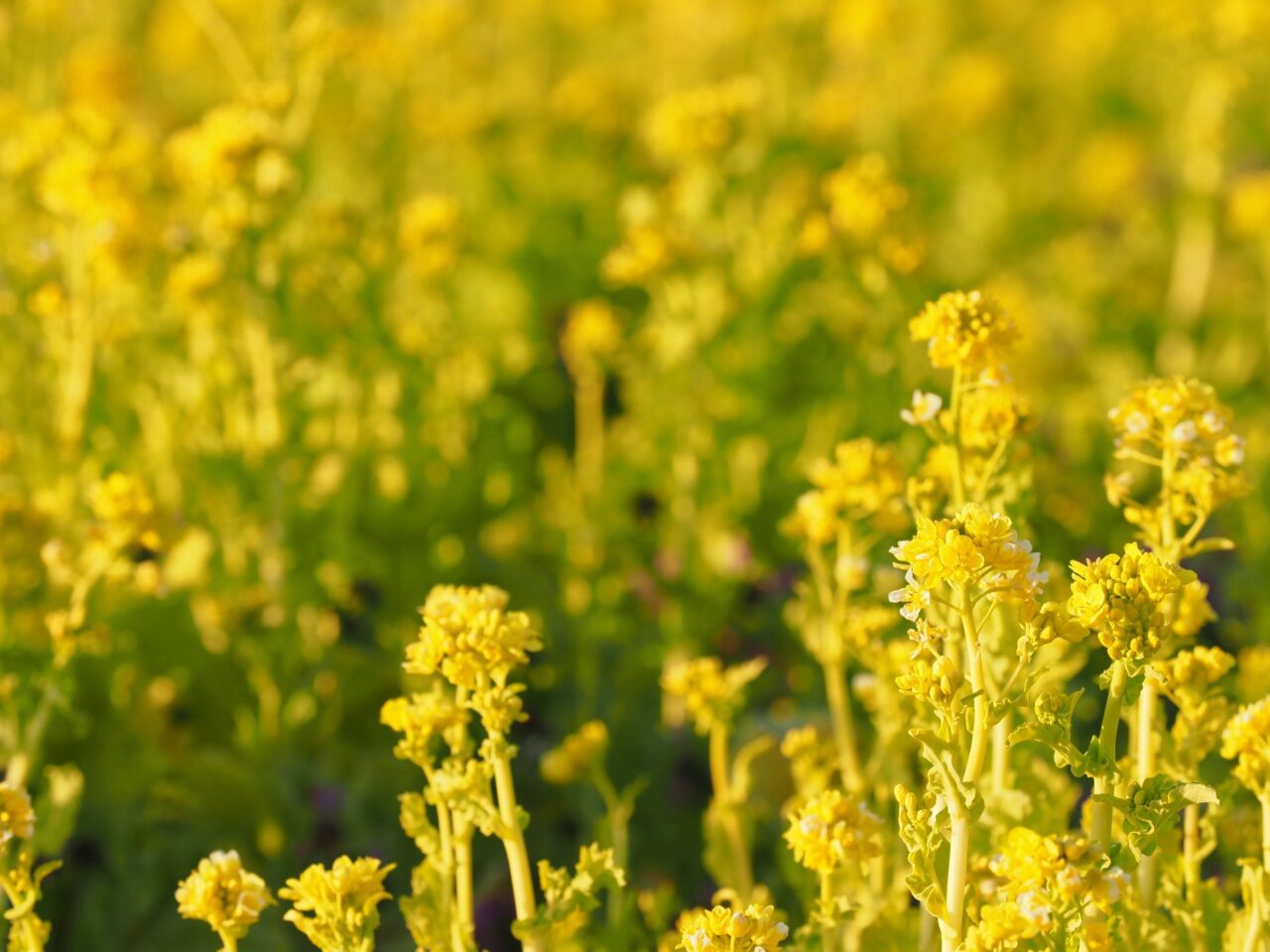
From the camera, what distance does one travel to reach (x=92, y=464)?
3.65m

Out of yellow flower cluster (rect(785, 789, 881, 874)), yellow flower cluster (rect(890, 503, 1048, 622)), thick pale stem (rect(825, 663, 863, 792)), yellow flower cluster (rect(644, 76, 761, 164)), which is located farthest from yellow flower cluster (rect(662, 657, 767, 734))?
yellow flower cluster (rect(644, 76, 761, 164))

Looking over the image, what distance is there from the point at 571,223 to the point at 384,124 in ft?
3.03

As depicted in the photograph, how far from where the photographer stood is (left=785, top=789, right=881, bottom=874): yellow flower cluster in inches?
77.0

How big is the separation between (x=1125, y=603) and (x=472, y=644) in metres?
0.84

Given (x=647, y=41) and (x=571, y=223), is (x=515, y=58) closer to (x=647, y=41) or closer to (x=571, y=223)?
(x=647, y=41)

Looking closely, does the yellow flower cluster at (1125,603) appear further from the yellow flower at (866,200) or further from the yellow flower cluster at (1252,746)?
the yellow flower at (866,200)

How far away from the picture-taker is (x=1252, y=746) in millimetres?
1988

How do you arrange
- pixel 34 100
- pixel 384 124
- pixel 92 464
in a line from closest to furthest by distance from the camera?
pixel 92 464 < pixel 34 100 < pixel 384 124

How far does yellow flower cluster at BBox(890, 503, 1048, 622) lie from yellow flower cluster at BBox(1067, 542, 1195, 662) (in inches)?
2.4

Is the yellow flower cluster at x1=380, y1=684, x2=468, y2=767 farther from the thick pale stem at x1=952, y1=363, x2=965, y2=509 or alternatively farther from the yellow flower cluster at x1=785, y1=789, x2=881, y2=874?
the thick pale stem at x1=952, y1=363, x2=965, y2=509

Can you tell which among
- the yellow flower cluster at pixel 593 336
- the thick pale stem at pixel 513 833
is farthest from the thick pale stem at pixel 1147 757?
the yellow flower cluster at pixel 593 336

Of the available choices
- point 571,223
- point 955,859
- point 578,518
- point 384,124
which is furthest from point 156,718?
point 571,223

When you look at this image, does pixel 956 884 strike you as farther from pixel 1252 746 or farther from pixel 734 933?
pixel 1252 746

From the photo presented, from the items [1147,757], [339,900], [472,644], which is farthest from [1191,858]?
[339,900]
